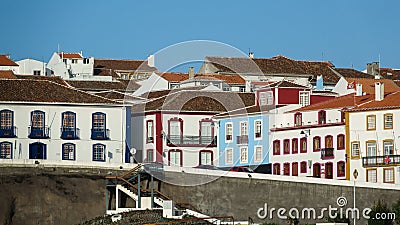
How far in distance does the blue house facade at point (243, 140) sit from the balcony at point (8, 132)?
13.2 metres

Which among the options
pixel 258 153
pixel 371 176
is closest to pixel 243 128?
pixel 258 153

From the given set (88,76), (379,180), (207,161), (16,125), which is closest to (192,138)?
(207,161)

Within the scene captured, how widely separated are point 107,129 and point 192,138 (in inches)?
269

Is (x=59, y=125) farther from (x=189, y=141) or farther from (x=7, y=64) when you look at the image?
(x=7, y=64)

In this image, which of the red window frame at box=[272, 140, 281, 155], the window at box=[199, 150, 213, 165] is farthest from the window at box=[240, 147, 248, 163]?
the red window frame at box=[272, 140, 281, 155]

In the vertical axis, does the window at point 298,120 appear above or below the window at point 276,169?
above

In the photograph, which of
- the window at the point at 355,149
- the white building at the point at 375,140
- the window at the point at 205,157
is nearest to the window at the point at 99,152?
the window at the point at 205,157

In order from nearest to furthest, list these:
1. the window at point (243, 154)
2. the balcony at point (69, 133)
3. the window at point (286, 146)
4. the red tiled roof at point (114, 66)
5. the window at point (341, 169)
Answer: the window at point (341, 169) → the window at point (286, 146) → the balcony at point (69, 133) → the window at point (243, 154) → the red tiled roof at point (114, 66)

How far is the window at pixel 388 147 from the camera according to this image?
68.1 metres

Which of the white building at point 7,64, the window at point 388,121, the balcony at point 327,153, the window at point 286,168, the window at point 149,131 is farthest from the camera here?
the white building at point 7,64

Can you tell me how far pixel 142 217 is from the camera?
59688 mm

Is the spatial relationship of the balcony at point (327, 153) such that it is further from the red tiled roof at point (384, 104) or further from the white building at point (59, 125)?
the white building at point (59, 125)

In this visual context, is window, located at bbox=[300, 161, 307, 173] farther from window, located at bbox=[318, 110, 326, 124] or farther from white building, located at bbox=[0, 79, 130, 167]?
white building, located at bbox=[0, 79, 130, 167]

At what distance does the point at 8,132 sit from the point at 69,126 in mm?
3817
